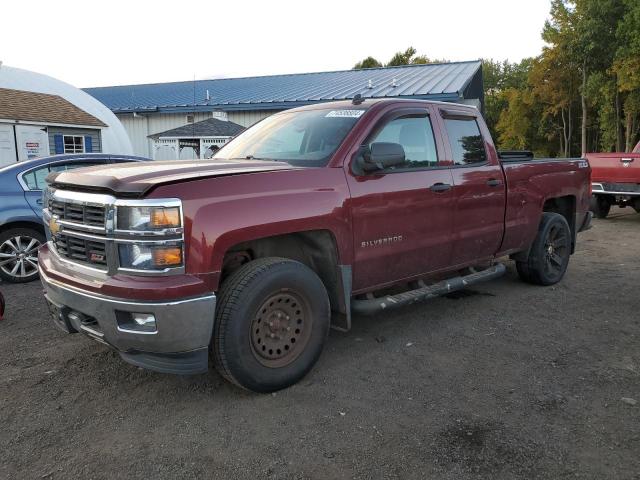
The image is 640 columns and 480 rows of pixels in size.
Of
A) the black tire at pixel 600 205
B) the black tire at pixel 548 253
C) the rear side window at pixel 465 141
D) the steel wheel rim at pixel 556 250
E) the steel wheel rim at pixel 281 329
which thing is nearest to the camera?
the steel wheel rim at pixel 281 329

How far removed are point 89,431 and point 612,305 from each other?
5.01 meters

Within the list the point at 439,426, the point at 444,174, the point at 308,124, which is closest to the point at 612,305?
the point at 444,174

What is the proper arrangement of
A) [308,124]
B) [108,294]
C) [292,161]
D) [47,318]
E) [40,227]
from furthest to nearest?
[40,227], [47,318], [308,124], [292,161], [108,294]

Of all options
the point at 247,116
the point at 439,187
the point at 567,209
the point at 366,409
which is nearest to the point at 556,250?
the point at 567,209

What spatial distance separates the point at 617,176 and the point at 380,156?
9628 mm

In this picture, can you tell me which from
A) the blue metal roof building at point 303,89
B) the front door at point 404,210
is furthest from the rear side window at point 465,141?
the blue metal roof building at point 303,89

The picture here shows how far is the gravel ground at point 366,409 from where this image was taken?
2.75 meters

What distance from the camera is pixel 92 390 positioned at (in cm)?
356

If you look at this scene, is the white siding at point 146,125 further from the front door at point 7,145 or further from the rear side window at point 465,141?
the rear side window at point 465,141

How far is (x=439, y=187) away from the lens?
4.44 metres

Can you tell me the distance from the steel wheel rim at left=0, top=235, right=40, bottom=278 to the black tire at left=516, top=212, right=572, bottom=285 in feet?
18.9

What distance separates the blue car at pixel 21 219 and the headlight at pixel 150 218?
4.09m

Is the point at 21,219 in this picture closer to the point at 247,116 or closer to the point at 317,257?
the point at 317,257

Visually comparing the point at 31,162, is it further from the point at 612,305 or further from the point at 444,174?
the point at 612,305
